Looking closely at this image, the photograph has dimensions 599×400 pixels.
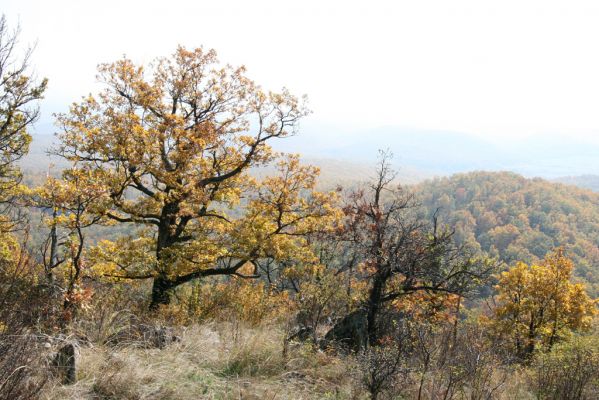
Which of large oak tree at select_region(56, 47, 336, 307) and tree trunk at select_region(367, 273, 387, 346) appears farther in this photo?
large oak tree at select_region(56, 47, 336, 307)

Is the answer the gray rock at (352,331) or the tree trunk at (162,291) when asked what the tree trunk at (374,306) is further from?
the tree trunk at (162,291)

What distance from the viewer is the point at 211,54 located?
56.1 feet

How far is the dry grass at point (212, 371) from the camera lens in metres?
4.43

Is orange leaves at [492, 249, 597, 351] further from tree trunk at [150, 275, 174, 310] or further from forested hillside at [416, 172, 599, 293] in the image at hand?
forested hillside at [416, 172, 599, 293]

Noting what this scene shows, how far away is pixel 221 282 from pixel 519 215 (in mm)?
131992

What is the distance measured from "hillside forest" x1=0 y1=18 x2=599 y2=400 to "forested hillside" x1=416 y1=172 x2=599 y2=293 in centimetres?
6812

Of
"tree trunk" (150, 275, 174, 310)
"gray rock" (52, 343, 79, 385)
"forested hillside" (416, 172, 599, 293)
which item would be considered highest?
"gray rock" (52, 343, 79, 385)

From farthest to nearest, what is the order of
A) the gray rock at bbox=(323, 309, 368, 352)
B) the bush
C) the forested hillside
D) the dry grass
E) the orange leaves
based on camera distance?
1. the forested hillside
2. the orange leaves
3. the gray rock at bbox=(323, 309, 368, 352)
4. the bush
5. the dry grass

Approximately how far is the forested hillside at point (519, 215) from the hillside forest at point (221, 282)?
68122mm

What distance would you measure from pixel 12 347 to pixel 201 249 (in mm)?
12197

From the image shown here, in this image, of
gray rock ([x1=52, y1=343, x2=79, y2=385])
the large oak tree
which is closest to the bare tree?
the large oak tree

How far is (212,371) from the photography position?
217 inches

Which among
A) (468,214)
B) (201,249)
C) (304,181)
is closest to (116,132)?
(201,249)

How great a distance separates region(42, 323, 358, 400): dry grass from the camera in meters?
4.43
